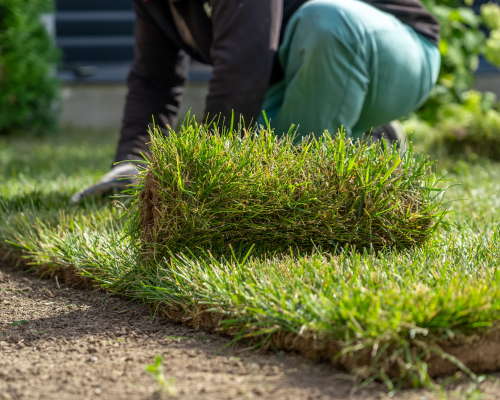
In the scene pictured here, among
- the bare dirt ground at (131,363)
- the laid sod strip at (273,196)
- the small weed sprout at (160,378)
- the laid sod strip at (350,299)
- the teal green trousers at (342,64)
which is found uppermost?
the teal green trousers at (342,64)

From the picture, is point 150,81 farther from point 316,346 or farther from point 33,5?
point 33,5

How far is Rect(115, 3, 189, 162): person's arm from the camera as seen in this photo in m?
2.51

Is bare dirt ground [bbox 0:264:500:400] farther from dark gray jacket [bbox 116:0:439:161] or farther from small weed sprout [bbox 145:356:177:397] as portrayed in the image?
dark gray jacket [bbox 116:0:439:161]

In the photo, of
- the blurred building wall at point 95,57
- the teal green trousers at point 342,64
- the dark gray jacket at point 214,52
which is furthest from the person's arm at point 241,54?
the blurred building wall at point 95,57

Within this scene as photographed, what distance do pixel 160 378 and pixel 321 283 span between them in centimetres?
46

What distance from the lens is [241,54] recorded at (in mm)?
1948

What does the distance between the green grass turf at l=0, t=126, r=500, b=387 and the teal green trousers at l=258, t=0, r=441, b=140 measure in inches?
24.4

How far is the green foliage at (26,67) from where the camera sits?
4562mm

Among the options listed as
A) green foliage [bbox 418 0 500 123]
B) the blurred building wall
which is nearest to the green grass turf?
green foliage [bbox 418 0 500 123]

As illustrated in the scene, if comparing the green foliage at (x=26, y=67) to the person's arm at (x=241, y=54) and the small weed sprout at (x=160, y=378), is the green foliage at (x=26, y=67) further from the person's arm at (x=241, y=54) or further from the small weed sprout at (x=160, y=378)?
the small weed sprout at (x=160, y=378)

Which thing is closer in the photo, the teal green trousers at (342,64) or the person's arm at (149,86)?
the teal green trousers at (342,64)

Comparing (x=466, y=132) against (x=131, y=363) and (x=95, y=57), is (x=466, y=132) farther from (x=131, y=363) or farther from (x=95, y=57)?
(x=95, y=57)

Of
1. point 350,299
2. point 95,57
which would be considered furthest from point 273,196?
point 95,57

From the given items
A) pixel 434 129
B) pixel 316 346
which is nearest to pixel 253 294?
pixel 316 346
